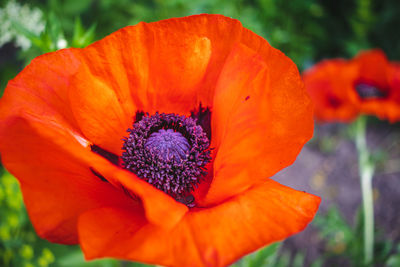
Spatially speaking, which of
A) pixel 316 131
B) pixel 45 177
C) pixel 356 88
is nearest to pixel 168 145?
pixel 45 177

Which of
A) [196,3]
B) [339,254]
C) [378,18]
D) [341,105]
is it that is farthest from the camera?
[378,18]

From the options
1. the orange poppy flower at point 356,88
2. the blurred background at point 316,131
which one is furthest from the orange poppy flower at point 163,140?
the orange poppy flower at point 356,88

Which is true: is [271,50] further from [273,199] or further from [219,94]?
[273,199]

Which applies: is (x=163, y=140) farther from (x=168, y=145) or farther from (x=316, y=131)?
(x=316, y=131)

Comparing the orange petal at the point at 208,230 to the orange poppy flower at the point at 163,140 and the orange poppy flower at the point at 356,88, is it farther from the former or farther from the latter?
the orange poppy flower at the point at 356,88

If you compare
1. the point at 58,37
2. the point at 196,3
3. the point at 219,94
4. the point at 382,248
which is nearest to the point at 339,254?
the point at 382,248

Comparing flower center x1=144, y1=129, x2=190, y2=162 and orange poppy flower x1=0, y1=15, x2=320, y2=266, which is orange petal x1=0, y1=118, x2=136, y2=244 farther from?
flower center x1=144, y1=129, x2=190, y2=162

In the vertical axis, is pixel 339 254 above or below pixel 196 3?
below
